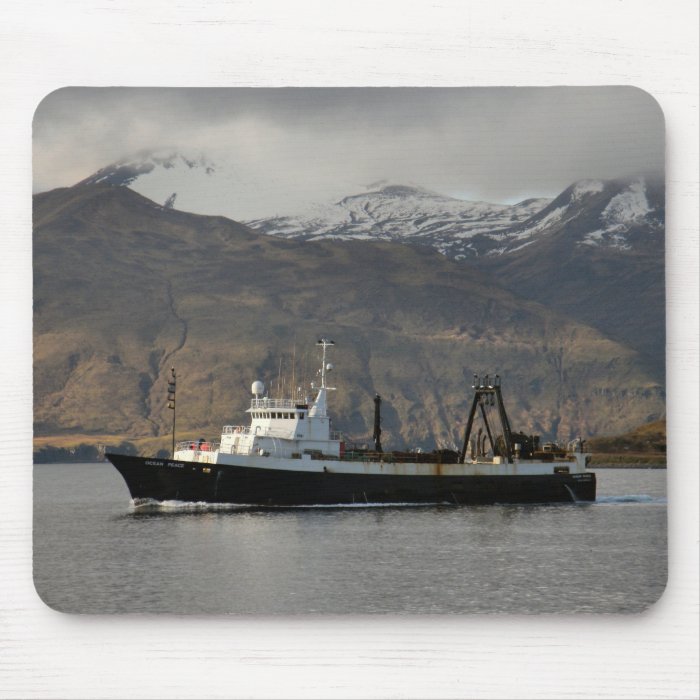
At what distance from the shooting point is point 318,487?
40.9 feet

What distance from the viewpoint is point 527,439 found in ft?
27.6

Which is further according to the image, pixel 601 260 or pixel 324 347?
pixel 324 347

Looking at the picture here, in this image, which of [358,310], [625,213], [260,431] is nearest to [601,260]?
[625,213]

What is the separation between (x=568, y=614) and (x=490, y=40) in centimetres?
312

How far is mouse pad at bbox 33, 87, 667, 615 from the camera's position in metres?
6.60

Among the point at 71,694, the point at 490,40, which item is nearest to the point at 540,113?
the point at 490,40

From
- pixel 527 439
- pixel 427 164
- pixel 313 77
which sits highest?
pixel 313 77

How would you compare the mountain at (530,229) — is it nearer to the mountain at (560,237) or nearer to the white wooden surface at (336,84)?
the mountain at (560,237)

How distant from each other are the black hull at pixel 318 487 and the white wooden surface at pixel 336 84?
9.27 ft

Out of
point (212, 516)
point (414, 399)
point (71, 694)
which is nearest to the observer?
point (71, 694)

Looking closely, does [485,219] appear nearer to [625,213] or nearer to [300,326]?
[625,213]

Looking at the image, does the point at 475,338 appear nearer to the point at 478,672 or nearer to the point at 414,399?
the point at 414,399

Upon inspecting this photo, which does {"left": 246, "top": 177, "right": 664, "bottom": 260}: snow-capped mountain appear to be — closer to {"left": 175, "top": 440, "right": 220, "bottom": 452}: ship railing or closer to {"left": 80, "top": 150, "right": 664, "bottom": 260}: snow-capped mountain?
{"left": 80, "top": 150, "right": 664, "bottom": 260}: snow-capped mountain

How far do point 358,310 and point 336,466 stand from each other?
516 centimetres
